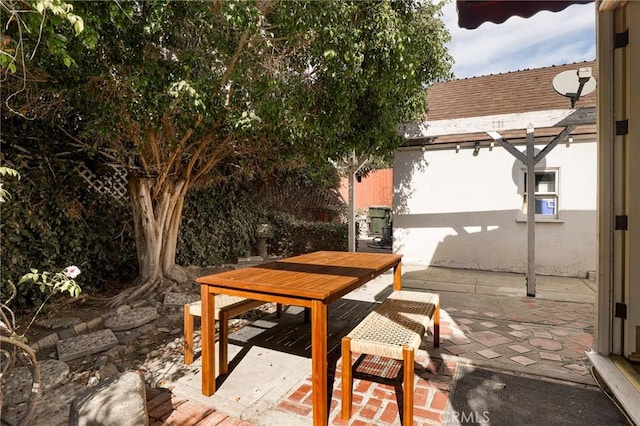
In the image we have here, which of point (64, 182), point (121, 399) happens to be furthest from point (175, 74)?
point (121, 399)

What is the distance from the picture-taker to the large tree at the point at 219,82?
3244 mm

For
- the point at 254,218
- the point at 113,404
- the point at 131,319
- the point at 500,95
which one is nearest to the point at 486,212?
the point at 500,95

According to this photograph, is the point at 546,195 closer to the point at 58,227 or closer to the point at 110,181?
the point at 110,181

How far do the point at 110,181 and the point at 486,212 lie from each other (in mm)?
7493

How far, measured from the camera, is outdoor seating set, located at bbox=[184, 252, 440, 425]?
81.2 inches

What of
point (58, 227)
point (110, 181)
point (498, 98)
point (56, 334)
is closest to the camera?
point (56, 334)

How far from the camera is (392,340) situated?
7.04 feet

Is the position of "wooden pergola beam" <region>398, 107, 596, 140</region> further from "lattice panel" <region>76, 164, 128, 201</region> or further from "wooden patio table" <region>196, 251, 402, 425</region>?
"lattice panel" <region>76, 164, 128, 201</region>

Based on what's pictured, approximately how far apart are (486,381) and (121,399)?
2605 millimetres

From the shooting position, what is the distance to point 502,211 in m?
7.33

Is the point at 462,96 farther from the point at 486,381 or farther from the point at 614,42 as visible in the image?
the point at 486,381

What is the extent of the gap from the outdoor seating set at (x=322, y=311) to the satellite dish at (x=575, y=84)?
438 cm

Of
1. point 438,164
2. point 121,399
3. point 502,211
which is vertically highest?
point 438,164

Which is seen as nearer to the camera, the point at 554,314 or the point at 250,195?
the point at 554,314
